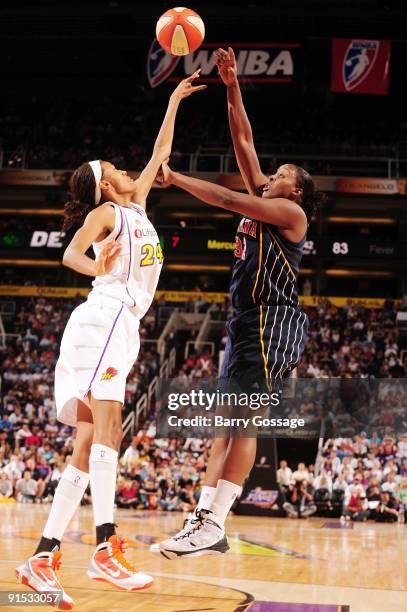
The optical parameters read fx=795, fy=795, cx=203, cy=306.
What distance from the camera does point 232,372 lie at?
4844 millimetres

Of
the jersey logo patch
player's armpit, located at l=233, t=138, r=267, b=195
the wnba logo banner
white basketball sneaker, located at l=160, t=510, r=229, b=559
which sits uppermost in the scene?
the wnba logo banner

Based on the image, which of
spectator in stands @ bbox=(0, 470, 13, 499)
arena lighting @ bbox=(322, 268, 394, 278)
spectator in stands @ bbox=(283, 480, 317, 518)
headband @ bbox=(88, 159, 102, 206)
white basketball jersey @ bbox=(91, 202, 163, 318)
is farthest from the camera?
arena lighting @ bbox=(322, 268, 394, 278)

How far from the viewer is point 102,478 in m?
4.59

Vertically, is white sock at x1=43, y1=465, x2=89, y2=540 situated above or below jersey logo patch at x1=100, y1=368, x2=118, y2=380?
below

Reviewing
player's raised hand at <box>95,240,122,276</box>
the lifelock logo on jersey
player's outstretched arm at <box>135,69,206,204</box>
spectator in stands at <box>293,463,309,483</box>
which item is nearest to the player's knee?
player's raised hand at <box>95,240,122,276</box>

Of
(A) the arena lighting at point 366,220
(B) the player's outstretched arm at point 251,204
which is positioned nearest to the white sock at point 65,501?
(B) the player's outstretched arm at point 251,204

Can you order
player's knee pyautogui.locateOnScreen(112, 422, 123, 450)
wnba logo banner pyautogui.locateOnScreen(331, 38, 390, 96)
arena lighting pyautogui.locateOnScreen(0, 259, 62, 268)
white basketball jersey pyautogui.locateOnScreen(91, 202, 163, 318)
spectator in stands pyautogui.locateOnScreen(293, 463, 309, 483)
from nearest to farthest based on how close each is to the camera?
1. player's knee pyautogui.locateOnScreen(112, 422, 123, 450)
2. white basketball jersey pyautogui.locateOnScreen(91, 202, 163, 318)
3. spectator in stands pyautogui.locateOnScreen(293, 463, 309, 483)
4. wnba logo banner pyautogui.locateOnScreen(331, 38, 390, 96)
5. arena lighting pyautogui.locateOnScreen(0, 259, 62, 268)

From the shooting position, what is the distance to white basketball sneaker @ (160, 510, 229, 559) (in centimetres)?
459

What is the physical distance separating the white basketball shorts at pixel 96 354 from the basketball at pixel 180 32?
6.28 ft

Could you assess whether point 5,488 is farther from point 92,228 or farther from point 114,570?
point 92,228

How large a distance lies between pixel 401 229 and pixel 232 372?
2486cm

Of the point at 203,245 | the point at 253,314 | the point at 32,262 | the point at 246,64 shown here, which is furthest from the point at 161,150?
the point at 32,262

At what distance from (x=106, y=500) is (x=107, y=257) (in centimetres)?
144

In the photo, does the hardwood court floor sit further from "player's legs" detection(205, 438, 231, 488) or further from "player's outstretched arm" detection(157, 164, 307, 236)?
"player's outstretched arm" detection(157, 164, 307, 236)
